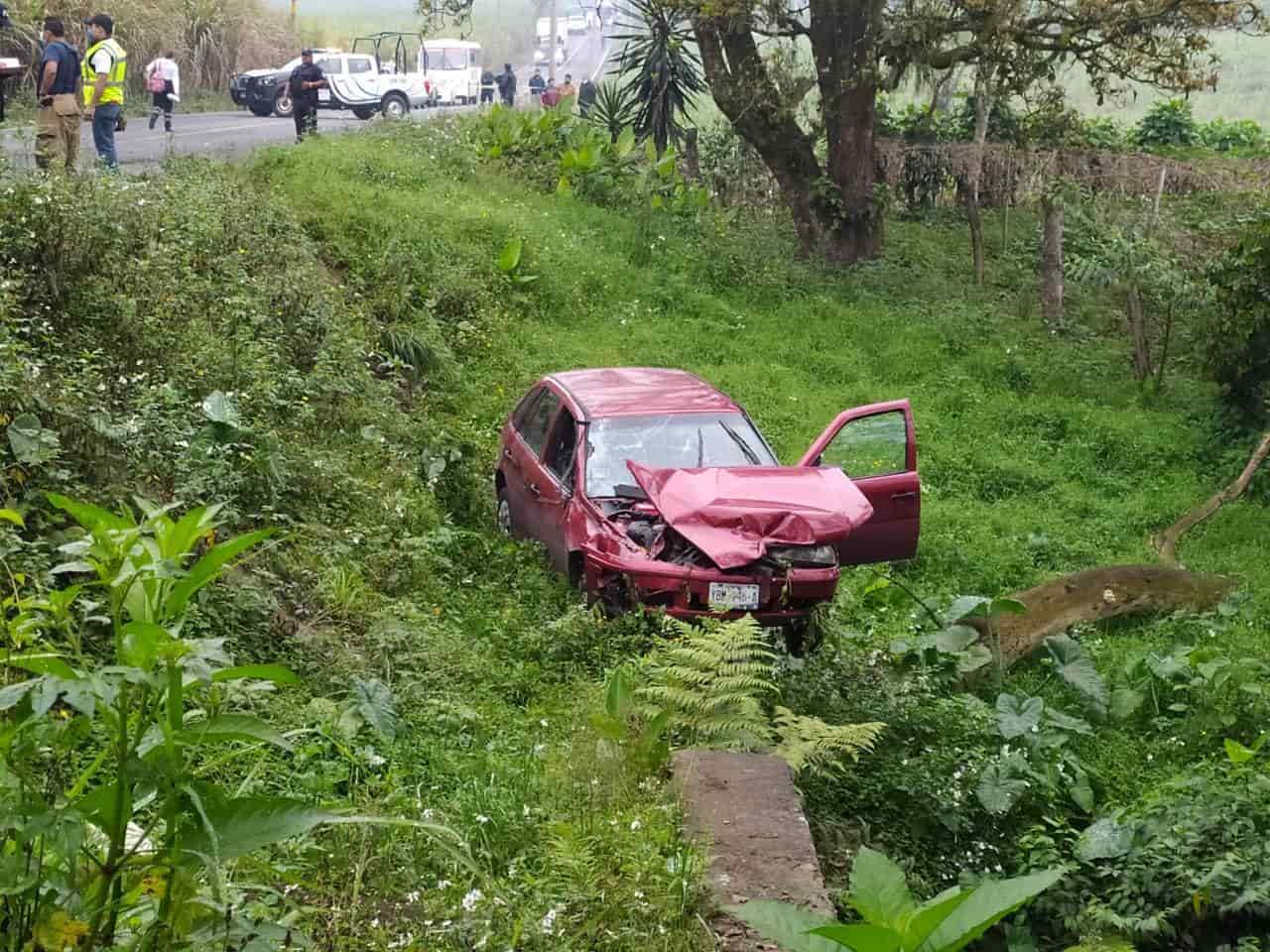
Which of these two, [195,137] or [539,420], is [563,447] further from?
[195,137]

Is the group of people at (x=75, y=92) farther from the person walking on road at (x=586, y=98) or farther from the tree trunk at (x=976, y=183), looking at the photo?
the tree trunk at (x=976, y=183)

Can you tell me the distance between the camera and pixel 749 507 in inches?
311

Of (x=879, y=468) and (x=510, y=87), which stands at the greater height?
(x=510, y=87)

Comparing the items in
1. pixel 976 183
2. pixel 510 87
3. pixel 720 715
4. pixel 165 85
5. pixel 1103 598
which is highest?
pixel 510 87

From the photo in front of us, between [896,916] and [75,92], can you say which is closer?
[896,916]

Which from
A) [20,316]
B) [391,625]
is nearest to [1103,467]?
[391,625]

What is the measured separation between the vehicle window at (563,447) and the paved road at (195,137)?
213 inches

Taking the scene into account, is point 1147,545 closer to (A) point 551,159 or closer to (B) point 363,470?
(B) point 363,470

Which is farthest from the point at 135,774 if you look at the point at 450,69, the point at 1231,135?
the point at 450,69

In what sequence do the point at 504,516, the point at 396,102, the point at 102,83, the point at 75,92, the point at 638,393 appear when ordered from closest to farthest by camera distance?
the point at 638,393 < the point at 504,516 < the point at 75,92 < the point at 102,83 < the point at 396,102

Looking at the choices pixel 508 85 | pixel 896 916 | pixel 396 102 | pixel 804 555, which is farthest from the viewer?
pixel 508 85

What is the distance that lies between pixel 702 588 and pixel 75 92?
10377 millimetres

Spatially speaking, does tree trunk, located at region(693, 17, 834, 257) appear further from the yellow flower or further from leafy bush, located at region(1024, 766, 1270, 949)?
the yellow flower

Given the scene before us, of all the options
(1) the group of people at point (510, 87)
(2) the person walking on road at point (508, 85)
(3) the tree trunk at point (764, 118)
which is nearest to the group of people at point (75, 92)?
(3) the tree trunk at point (764, 118)
